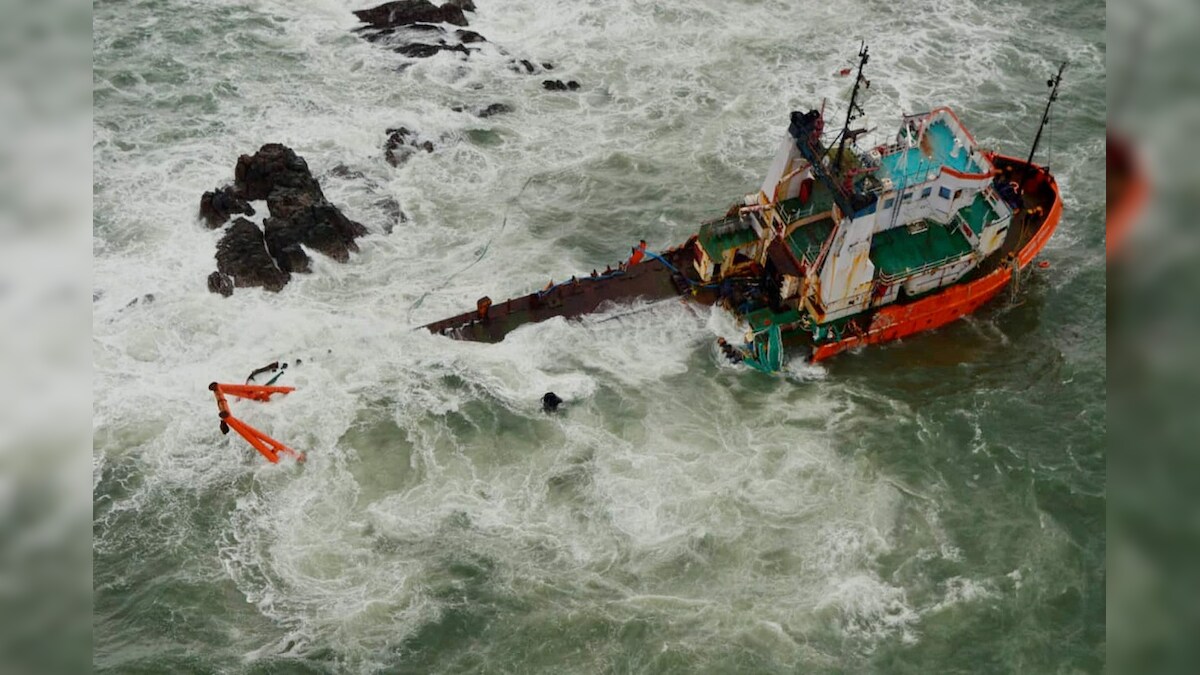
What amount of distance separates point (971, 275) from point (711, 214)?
941 centimetres

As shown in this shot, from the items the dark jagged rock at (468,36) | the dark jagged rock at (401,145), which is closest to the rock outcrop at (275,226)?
the dark jagged rock at (401,145)

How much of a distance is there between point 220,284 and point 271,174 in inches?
177

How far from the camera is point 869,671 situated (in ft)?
71.1

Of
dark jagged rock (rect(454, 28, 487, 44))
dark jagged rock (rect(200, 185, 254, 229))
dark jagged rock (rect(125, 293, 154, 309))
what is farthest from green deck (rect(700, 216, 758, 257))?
dark jagged rock (rect(454, 28, 487, 44))

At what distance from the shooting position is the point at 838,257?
27.6 m

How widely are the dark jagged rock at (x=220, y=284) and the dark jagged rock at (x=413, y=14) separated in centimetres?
1899

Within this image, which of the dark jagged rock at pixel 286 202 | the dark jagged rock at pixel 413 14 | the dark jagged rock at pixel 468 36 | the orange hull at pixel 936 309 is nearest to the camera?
the orange hull at pixel 936 309

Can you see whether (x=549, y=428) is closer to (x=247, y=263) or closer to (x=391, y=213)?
(x=247, y=263)

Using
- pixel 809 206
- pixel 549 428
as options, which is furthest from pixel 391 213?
pixel 809 206

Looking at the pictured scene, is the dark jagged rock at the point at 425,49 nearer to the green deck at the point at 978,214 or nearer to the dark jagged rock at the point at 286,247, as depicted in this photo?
the dark jagged rock at the point at 286,247

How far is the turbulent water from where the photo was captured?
22641mm

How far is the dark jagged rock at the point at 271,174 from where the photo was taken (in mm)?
33188

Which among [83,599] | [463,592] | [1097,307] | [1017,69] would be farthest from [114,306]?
[1017,69]

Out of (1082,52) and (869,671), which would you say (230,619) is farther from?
(1082,52)
